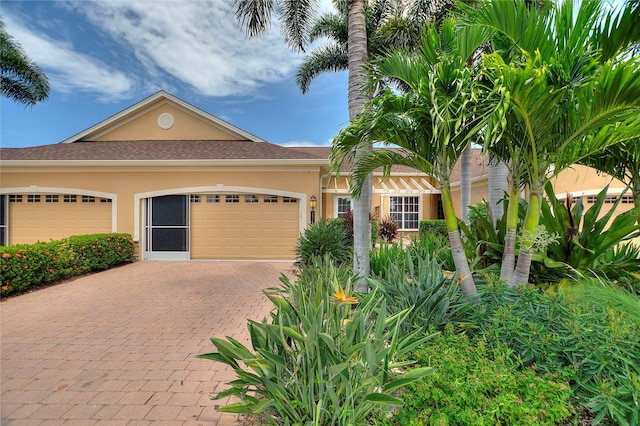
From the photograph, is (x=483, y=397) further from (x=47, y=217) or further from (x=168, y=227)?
(x=47, y=217)

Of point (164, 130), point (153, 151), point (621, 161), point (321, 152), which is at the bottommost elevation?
point (621, 161)

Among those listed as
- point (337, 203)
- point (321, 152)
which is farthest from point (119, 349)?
point (321, 152)

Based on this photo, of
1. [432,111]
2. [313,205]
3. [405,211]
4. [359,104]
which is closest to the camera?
[432,111]

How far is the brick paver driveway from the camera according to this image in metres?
3.19

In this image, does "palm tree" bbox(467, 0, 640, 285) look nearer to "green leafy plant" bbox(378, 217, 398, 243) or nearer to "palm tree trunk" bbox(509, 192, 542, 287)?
"palm tree trunk" bbox(509, 192, 542, 287)

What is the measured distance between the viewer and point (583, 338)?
2818mm

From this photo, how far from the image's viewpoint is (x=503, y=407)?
223 cm

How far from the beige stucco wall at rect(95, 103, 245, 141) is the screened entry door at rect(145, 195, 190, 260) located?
13.6 ft

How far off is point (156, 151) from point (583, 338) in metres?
15.1

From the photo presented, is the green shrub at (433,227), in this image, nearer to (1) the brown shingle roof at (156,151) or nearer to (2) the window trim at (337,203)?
(2) the window trim at (337,203)

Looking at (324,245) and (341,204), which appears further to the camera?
(341,204)

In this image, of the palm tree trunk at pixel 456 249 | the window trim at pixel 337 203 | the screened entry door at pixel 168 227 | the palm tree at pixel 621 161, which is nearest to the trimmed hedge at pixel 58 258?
the screened entry door at pixel 168 227

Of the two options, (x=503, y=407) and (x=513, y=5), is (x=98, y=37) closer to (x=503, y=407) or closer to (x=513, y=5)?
(x=513, y=5)

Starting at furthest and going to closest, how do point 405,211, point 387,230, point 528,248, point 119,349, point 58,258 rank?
point 405,211, point 387,230, point 58,258, point 119,349, point 528,248
